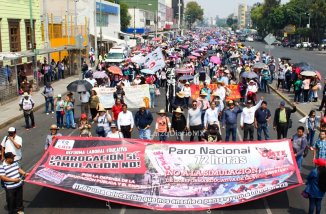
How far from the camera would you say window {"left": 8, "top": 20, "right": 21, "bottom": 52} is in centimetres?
3188

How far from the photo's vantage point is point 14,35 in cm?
3262

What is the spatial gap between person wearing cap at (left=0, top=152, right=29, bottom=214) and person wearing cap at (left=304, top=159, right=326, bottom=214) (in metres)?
5.60

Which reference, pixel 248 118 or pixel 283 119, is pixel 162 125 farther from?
pixel 283 119

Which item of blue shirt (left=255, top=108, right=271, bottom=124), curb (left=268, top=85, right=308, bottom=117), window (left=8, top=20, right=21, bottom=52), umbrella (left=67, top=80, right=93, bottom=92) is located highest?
window (left=8, top=20, right=21, bottom=52)

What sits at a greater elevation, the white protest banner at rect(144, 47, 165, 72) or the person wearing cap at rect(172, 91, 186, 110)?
the white protest banner at rect(144, 47, 165, 72)

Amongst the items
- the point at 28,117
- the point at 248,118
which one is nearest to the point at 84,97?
the point at 28,117

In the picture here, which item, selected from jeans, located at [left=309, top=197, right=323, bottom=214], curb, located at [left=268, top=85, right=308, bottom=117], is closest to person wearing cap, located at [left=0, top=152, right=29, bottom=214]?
jeans, located at [left=309, top=197, right=323, bottom=214]

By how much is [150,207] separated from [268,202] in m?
2.68

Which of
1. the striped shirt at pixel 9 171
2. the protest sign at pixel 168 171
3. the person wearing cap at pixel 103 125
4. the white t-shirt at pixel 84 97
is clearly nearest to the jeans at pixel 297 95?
the white t-shirt at pixel 84 97

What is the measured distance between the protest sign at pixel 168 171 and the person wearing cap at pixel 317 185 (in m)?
0.93

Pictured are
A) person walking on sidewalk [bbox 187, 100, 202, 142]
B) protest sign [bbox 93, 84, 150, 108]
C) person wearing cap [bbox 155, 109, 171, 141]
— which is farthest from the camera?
protest sign [bbox 93, 84, 150, 108]

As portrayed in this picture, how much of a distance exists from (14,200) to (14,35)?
25870 mm

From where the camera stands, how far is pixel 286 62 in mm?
28484

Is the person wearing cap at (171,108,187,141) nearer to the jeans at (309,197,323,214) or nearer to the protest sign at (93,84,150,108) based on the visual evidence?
the jeans at (309,197,323,214)
